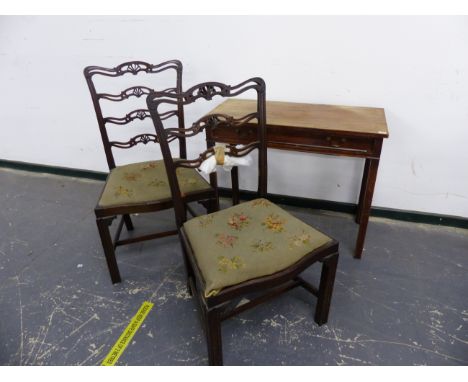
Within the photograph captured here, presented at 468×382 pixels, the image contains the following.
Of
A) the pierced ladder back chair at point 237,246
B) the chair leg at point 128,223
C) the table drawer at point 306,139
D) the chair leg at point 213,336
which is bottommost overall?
the chair leg at point 128,223

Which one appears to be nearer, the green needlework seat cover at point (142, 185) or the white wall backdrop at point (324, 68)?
the green needlework seat cover at point (142, 185)

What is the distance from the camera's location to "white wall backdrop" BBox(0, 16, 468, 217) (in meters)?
1.57

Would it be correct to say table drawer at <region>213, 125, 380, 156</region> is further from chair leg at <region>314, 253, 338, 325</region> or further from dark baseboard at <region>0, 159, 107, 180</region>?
dark baseboard at <region>0, 159, 107, 180</region>

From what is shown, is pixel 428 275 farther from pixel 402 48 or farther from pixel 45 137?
pixel 45 137

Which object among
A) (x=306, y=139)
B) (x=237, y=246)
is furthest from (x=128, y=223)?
(x=306, y=139)

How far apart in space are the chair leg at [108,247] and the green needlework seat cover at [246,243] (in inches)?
18.1

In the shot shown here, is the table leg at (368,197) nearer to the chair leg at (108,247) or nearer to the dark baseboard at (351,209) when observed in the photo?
the dark baseboard at (351,209)

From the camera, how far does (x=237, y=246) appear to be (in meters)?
1.10

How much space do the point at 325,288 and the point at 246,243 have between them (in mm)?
412

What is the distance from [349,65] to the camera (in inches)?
65.8

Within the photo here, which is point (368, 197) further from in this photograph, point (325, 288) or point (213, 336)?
point (213, 336)

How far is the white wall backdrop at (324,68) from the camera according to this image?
5.16 feet

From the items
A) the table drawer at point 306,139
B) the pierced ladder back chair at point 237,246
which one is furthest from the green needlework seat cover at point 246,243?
the table drawer at point 306,139

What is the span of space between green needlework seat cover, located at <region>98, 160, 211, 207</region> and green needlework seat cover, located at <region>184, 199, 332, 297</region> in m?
0.29
